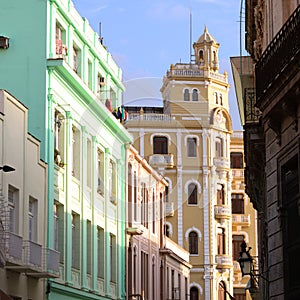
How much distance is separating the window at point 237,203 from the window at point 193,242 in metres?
7.77

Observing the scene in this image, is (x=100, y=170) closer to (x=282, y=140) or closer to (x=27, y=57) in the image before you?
(x=27, y=57)

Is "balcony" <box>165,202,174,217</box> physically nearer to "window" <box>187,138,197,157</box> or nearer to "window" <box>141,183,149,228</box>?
"window" <box>187,138,197,157</box>

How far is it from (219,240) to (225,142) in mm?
7666

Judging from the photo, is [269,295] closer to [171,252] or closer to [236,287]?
[171,252]

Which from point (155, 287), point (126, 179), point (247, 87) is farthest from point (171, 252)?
point (247, 87)

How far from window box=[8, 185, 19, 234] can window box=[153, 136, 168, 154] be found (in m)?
51.3

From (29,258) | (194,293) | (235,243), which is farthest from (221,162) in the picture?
(29,258)

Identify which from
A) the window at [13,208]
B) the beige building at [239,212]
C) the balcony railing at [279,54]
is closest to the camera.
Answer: the balcony railing at [279,54]

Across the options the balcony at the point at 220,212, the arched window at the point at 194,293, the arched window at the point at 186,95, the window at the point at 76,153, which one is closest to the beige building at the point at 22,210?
the window at the point at 76,153

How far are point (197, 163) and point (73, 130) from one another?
144ft

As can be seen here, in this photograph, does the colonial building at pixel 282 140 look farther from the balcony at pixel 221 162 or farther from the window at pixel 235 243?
the window at pixel 235 243

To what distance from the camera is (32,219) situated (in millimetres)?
33875

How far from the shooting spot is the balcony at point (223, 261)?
83312 millimetres

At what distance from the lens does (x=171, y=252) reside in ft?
205
